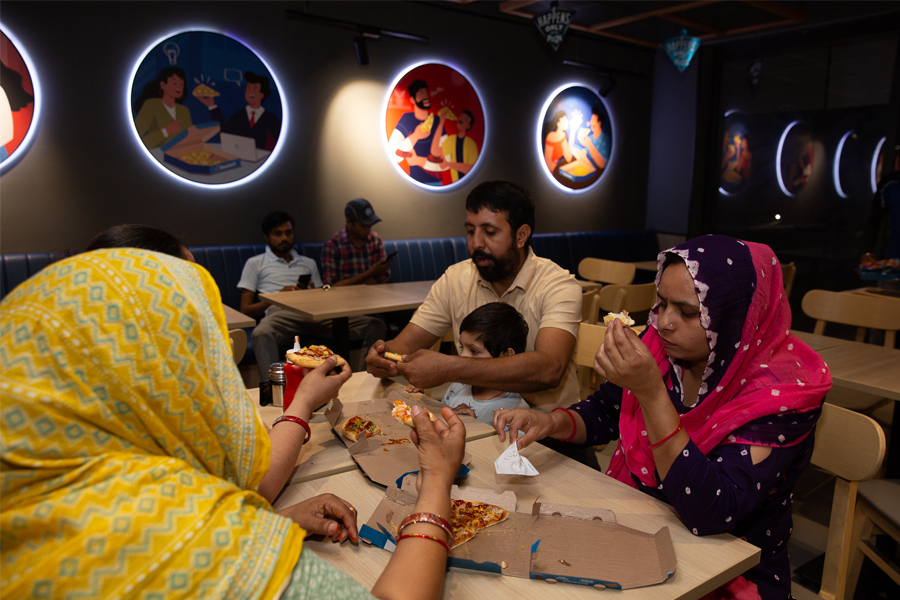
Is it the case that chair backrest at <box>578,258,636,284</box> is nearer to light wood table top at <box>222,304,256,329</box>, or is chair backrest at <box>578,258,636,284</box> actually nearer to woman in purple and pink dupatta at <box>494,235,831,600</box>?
light wood table top at <box>222,304,256,329</box>

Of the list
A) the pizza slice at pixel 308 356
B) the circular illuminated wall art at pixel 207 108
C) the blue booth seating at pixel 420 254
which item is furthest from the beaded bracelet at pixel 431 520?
the circular illuminated wall art at pixel 207 108

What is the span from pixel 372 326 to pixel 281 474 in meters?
3.19

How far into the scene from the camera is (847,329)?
20.1 feet

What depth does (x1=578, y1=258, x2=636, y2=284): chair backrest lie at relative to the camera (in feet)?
16.0

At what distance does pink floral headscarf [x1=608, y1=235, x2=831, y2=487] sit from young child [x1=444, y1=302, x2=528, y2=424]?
2.73ft

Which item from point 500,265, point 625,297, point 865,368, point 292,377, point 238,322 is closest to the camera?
point 292,377

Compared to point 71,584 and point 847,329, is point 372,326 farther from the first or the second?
point 847,329

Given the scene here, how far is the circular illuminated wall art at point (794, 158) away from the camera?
659 cm

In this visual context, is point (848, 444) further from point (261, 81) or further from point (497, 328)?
point (261, 81)

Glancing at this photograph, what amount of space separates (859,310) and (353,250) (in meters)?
3.72

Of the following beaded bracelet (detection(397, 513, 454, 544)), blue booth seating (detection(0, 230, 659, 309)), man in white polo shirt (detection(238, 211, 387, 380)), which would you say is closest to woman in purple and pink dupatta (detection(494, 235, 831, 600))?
beaded bracelet (detection(397, 513, 454, 544))

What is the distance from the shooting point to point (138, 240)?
1.46 meters

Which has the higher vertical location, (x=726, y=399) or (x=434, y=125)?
(x=434, y=125)

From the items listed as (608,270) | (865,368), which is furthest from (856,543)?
(608,270)
